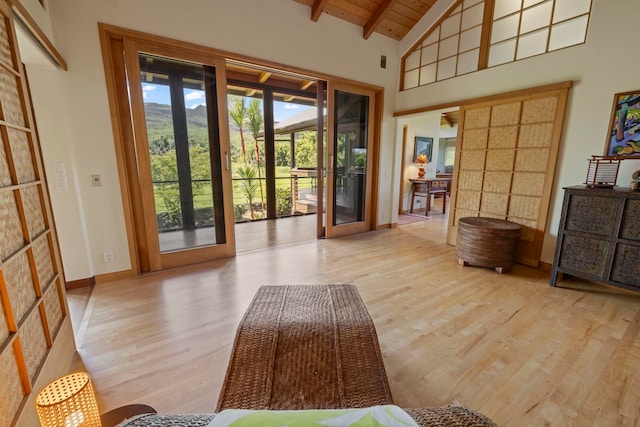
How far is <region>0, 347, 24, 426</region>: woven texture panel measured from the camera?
0.90m

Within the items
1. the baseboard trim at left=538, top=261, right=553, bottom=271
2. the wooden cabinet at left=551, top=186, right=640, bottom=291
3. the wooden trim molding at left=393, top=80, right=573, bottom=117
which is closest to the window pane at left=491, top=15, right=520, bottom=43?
the wooden trim molding at left=393, top=80, right=573, bottom=117

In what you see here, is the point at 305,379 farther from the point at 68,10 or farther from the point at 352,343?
the point at 68,10

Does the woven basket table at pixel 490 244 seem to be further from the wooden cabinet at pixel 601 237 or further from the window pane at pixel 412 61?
the window pane at pixel 412 61

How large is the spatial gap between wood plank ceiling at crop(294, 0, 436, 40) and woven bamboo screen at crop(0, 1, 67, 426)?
322 centimetres

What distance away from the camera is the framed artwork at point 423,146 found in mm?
6156

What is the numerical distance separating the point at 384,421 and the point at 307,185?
6.46 m

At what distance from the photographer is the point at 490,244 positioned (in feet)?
9.79

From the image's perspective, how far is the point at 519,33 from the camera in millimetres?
3148

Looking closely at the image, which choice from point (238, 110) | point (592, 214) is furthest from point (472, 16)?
point (238, 110)

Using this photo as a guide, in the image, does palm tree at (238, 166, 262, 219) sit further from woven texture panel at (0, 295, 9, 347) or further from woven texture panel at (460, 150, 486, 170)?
woven texture panel at (0, 295, 9, 347)

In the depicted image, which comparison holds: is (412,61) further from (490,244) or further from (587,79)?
(490,244)

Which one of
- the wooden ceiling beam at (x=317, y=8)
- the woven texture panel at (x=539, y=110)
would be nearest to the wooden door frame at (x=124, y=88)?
the wooden ceiling beam at (x=317, y=8)

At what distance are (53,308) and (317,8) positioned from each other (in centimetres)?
393

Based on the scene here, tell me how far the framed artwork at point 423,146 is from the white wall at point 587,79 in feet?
9.15
